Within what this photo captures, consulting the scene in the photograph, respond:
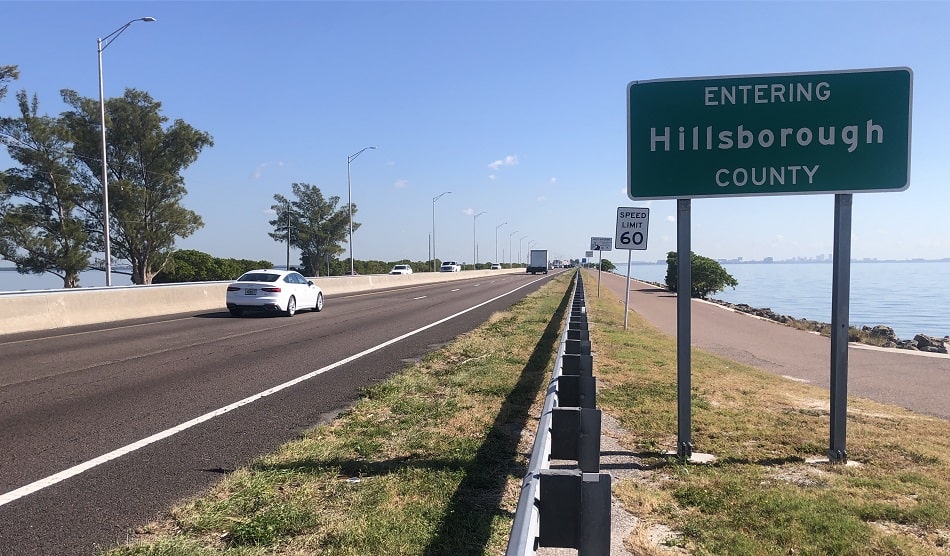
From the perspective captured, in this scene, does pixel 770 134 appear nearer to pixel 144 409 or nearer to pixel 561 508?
pixel 561 508

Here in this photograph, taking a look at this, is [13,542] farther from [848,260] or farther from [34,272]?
[34,272]

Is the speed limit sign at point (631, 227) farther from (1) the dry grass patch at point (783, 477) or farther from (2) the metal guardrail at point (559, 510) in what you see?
(2) the metal guardrail at point (559, 510)

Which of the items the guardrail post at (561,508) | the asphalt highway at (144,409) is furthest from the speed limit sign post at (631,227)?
the guardrail post at (561,508)

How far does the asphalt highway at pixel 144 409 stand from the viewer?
4.34 meters

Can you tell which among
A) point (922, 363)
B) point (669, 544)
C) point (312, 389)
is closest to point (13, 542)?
point (669, 544)

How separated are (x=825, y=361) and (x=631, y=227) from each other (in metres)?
6.34

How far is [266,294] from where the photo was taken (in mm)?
20344

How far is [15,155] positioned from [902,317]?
74.6m

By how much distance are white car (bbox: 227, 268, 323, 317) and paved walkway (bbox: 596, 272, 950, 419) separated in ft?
42.4

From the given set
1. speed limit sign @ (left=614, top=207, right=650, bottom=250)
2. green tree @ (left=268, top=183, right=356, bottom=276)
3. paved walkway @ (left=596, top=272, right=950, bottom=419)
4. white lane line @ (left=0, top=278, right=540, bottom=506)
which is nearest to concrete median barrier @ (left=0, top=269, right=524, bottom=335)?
white lane line @ (left=0, top=278, right=540, bottom=506)

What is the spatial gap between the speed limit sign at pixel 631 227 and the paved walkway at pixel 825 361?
3.93 meters

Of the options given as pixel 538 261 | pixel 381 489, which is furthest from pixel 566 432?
pixel 538 261

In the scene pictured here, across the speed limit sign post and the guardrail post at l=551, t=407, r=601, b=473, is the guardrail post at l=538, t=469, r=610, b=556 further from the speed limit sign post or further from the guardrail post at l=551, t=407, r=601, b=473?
the speed limit sign post

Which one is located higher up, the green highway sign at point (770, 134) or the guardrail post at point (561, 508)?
the green highway sign at point (770, 134)
